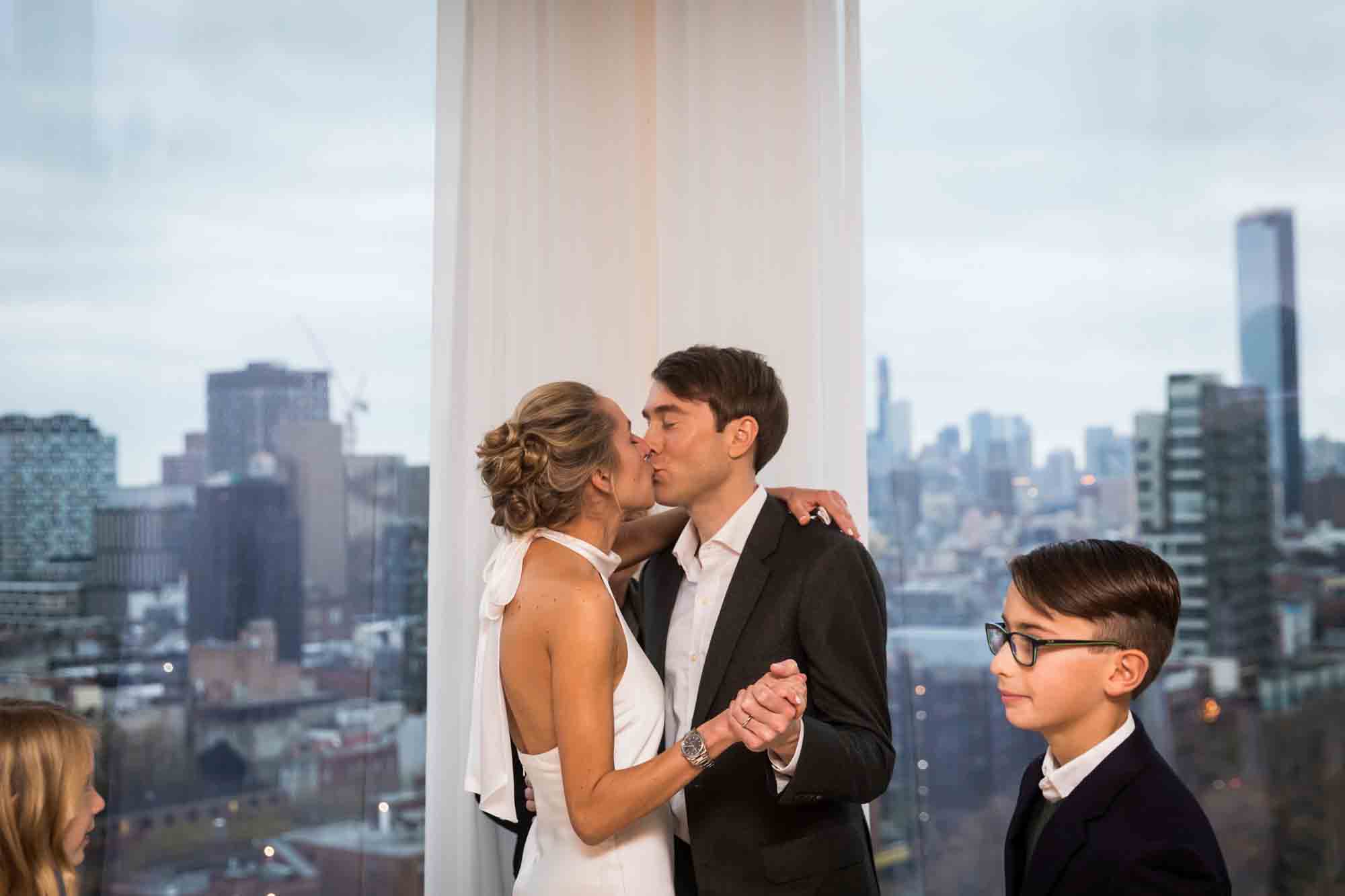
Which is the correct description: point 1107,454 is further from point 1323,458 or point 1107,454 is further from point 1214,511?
point 1323,458

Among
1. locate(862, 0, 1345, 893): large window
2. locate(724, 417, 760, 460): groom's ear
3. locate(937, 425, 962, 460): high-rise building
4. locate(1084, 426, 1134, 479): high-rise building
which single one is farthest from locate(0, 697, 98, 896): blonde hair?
locate(1084, 426, 1134, 479): high-rise building

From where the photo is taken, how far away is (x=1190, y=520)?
2848 mm

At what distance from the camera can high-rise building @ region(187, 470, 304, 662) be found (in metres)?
2.81

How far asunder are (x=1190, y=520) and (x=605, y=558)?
56.4 inches

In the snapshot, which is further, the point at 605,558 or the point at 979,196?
the point at 979,196

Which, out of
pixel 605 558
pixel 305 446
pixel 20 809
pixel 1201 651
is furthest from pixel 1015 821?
pixel 305 446

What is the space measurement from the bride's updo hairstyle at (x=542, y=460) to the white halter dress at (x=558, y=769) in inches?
1.9

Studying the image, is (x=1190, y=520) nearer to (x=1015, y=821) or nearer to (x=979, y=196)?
(x=979, y=196)

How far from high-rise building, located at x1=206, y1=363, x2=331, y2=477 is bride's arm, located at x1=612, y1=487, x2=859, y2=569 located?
2.84 feet

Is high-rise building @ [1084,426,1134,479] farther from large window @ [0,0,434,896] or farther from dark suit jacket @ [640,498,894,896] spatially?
large window @ [0,0,434,896]

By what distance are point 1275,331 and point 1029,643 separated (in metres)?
1.41

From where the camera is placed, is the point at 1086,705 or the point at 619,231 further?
the point at 619,231

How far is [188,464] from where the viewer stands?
280 cm

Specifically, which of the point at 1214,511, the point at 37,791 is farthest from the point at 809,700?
the point at 37,791
